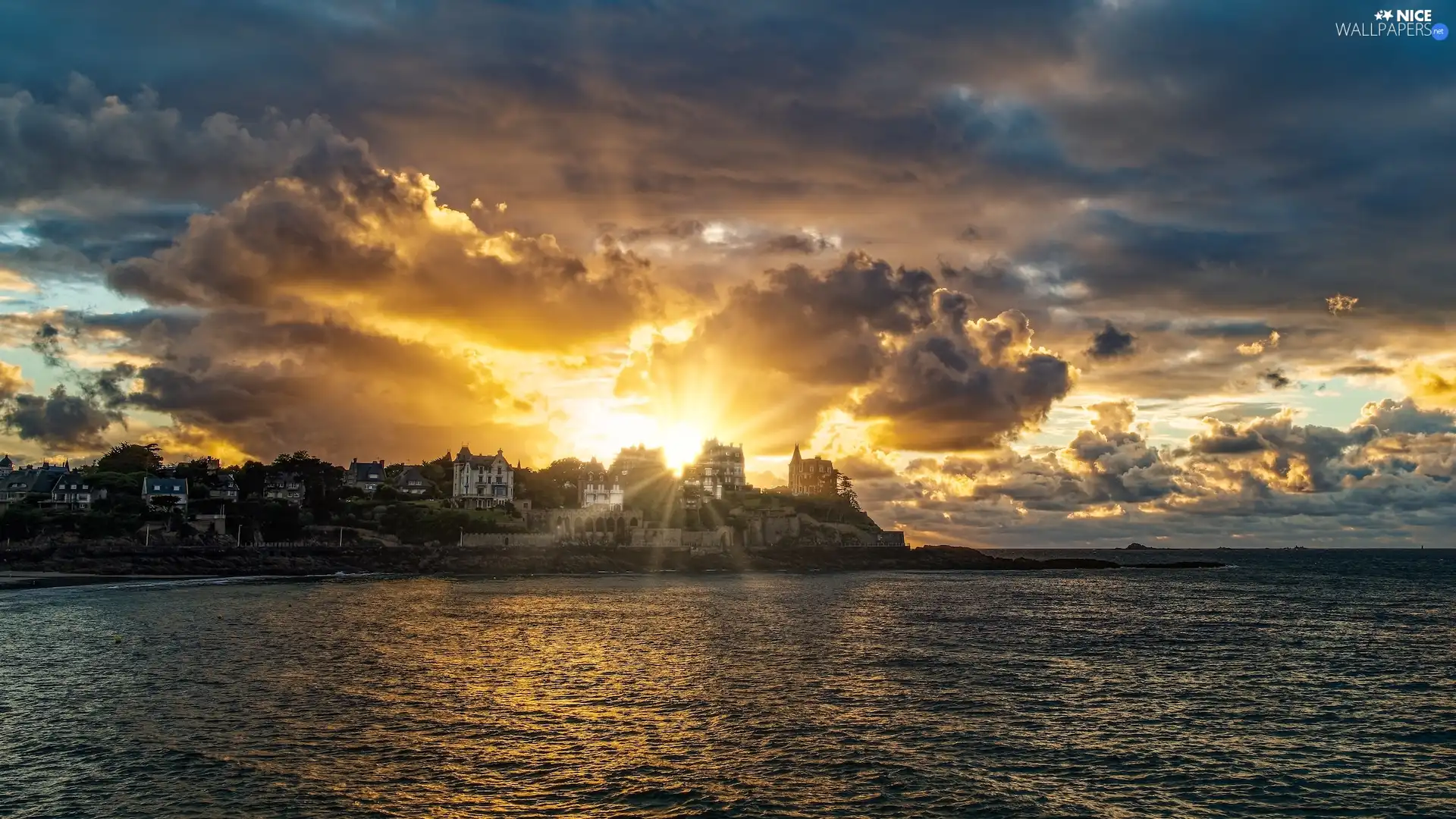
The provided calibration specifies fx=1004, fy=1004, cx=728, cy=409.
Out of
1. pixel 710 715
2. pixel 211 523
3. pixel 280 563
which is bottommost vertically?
pixel 280 563

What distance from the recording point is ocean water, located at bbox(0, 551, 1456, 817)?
115 ft

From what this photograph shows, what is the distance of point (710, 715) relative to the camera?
48.7m

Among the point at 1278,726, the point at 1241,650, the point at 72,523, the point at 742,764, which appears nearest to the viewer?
the point at 742,764

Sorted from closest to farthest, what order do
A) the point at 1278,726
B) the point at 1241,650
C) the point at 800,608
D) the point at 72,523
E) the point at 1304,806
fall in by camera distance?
the point at 1304,806 < the point at 1278,726 < the point at 1241,650 < the point at 800,608 < the point at 72,523

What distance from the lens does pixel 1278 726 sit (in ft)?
155

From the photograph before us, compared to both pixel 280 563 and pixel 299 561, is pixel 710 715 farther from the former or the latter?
pixel 299 561

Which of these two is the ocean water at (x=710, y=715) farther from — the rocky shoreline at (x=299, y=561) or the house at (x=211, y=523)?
the house at (x=211, y=523)

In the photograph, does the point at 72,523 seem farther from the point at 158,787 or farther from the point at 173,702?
the point at 158,787

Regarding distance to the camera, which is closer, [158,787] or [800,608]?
[158,787]

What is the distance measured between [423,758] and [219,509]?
179 metres

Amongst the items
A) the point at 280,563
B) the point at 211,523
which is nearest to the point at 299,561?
the point at 280,563

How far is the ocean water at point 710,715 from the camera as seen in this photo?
115 ft

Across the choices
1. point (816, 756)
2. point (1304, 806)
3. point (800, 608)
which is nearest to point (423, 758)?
point (816, 756)

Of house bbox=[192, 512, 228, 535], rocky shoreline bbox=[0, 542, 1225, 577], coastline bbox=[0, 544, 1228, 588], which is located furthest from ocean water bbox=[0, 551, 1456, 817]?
house bbox=[192, 512, 228, 535]
